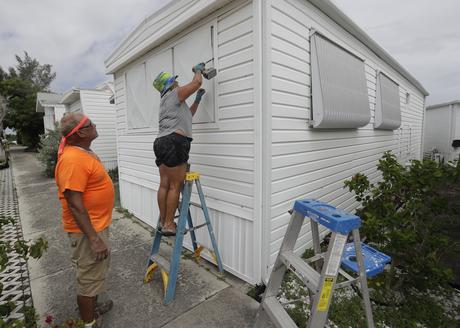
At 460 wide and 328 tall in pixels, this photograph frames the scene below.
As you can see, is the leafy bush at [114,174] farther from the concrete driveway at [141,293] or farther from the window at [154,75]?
the window at [154,75]

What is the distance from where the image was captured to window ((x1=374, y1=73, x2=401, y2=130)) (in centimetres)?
554

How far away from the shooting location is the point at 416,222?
2.71 m

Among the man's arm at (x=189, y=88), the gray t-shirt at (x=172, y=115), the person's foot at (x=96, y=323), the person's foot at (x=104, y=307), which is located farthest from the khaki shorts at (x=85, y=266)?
the man's arm at (x=189, y=88)

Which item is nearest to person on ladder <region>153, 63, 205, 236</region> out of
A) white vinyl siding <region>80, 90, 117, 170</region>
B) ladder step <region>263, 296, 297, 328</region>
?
ladder step <region>263, 296, 297, 328</region>

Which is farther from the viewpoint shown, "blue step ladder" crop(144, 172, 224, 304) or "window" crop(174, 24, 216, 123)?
"window" crop(174, 24, 216, 123)

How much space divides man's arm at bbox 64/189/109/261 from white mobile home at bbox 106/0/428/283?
1.48 metres

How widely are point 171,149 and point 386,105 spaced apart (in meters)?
5.60

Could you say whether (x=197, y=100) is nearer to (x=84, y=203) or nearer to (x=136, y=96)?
(x=84, y=203)

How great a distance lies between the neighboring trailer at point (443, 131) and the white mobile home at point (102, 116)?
1644cm

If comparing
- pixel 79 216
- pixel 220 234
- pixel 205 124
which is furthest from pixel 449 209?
pixel 79 216

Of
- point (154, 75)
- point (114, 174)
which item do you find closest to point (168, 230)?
point (154, 75)

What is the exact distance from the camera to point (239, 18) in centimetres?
263

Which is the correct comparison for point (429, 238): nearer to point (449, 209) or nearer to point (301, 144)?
point (449, 209)

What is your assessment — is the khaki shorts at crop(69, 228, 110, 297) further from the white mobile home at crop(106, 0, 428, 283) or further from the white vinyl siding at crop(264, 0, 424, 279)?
the white vinyl siding at crop(264, 0, 424, 279)
